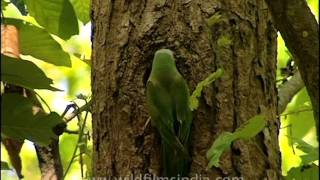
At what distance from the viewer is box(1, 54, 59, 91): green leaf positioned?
0.79 meters

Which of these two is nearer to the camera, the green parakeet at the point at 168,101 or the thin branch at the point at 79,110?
the green parakeet at the point at 168,101

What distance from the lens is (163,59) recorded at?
37.1 inches

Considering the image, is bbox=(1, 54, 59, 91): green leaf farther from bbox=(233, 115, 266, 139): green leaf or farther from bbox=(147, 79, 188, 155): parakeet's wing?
bbox=(233, 115, 266, 139): green leaf

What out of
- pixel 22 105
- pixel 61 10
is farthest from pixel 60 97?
pixel 22 105

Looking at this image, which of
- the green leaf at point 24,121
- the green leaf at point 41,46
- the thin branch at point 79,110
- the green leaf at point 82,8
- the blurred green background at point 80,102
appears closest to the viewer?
the green leaf at point 24,121

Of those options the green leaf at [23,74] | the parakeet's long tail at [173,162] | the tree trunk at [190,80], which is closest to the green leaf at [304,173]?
the tree trunk at [190,80]

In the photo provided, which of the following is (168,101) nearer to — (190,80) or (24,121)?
(190,80)

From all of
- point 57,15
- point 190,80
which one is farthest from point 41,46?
point 190,80

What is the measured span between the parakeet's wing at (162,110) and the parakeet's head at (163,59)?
0.03m

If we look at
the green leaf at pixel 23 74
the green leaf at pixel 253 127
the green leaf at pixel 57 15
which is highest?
the green leaf at pixel 57 15

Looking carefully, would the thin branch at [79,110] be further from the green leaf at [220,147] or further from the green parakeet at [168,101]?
the green leaf at [220,147]

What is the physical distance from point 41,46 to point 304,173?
48 cm

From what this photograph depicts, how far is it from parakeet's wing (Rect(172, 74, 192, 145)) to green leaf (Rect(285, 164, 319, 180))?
26cm

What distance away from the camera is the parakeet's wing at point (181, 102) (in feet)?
3.09
